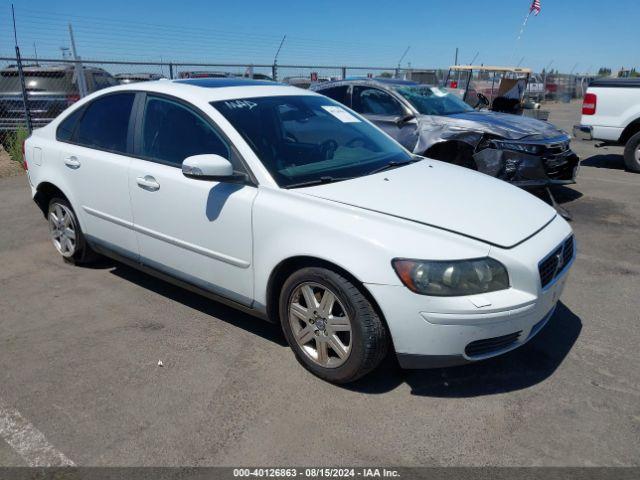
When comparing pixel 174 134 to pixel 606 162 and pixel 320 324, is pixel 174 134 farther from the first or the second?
pixel 606 162

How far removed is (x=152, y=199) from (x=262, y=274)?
3.54 feet

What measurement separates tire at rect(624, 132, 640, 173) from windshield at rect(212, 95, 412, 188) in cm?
664

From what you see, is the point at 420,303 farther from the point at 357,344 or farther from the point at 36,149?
the point at 36,149

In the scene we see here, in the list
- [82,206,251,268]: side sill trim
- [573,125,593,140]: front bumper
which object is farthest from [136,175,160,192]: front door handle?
[573,125,593,140]: front bumper

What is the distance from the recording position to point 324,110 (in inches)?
159

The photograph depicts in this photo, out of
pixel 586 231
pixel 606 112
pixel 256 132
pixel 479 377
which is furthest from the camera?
pixel 606 112

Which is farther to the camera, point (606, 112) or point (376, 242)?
point (606, 112)

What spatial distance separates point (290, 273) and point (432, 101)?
18.0 ft

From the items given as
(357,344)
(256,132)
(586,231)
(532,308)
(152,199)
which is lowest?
(586,231)

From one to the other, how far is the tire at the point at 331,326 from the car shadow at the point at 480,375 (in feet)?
0.68

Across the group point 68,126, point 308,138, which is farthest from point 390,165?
point 68,126

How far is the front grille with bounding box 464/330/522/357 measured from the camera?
266 cm

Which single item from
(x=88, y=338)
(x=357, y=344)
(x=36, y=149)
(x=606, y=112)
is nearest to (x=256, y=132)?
(x=357, y=344)

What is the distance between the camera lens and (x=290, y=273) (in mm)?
3057
